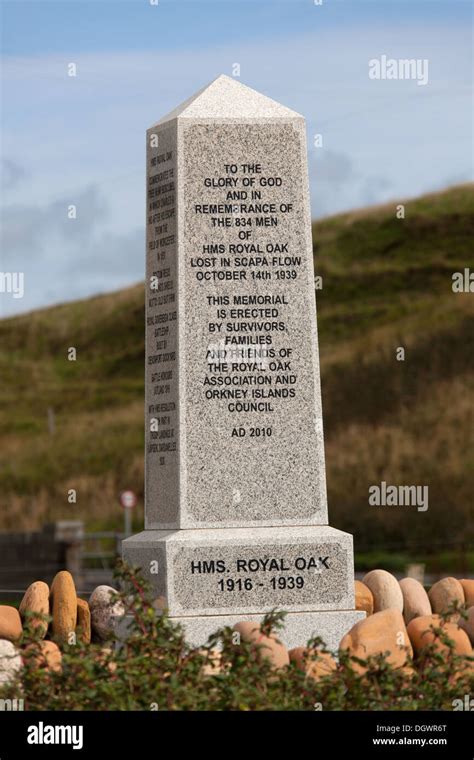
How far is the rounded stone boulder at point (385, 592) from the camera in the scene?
12.1 m

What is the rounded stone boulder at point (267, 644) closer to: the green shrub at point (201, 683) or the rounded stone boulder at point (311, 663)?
the rounded stone boulder at point (311, 663)

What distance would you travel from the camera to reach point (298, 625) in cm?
1088

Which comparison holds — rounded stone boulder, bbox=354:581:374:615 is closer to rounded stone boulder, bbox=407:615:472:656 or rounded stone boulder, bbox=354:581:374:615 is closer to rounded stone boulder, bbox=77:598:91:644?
rounded stone boulder, bbox=407:615:472:656

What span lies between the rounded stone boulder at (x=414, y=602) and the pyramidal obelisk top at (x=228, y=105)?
3978 mm

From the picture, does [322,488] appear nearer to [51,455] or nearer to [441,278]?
[51,455]

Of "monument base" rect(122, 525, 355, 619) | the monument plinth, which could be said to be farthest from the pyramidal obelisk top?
"monument base" rect(122, 525, 355, 619)

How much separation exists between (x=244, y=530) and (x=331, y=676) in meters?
2.84

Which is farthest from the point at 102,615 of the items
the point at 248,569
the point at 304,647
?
the point at 304,647

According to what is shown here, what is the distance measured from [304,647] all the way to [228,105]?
4098 millimetres

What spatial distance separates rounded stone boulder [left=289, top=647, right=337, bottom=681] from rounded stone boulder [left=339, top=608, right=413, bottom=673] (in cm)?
22

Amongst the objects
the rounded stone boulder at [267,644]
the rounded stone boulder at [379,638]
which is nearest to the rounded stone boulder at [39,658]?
the rounded stone boulder at [267,644]

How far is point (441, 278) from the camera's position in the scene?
66.9 m
